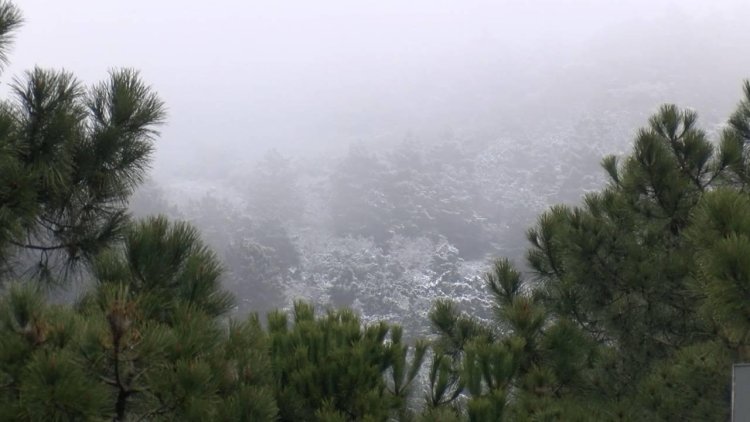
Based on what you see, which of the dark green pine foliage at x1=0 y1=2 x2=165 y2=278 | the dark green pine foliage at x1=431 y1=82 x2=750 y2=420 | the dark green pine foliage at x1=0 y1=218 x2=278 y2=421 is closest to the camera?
the dark green pine foliage at x1=0 y1=218 x2=278 y2=421

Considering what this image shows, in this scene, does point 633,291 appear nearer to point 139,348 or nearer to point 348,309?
point 348,309

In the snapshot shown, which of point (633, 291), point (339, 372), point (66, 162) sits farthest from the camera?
point (633, 291)

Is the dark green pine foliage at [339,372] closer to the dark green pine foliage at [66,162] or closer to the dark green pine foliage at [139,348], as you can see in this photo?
the dark green pine foliage at [139,348]

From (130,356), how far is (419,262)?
129ft

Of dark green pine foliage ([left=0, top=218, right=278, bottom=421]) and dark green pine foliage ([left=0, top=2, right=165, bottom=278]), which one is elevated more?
dark green pine foliage ([left=0, top=2, right=165, bottom=278])

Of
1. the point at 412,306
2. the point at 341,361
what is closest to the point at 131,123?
the point at 341,361

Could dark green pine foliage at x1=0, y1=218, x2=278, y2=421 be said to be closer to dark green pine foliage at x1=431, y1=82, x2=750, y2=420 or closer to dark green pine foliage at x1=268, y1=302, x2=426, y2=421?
dark green pine foliage at x1=268, y1=302, x2=426, y2=421

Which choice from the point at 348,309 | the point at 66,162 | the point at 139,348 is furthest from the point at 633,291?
the point at 139,348

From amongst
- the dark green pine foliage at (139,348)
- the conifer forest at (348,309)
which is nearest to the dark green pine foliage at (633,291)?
Answer: the conifer forest at (348,309)

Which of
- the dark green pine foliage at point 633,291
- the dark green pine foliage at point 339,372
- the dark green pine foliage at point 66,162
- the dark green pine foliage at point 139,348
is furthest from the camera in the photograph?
the dark green pine foliage at point 633,291

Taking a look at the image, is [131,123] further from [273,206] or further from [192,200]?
[273,206]

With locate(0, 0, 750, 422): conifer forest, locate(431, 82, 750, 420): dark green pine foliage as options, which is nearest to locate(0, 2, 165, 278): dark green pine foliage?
locate(0, 0, 750, 422): conifer forest

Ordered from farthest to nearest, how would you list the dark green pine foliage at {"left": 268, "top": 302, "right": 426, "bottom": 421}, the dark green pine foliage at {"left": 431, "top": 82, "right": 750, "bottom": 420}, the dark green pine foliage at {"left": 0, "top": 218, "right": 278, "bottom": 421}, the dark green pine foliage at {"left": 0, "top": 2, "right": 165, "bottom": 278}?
the dark green pine foliage at {"left": 431, "top": 82, "right": 750, "bottom": 420} < the dark green pine foliage at {"left": 268, "top": 302, "right": 426, "bottom": 421} < the dark green pine foliage at {"left": 0, "top": 2, "right": 165, "bottom": 278} < the dark green pine foliage at {"left": 0, "top": 218, "right": 278, "bottom": 421}

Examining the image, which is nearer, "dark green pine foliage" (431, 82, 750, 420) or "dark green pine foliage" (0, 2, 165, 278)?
"dark green pine foliage" (0, 2, 165, 278)
